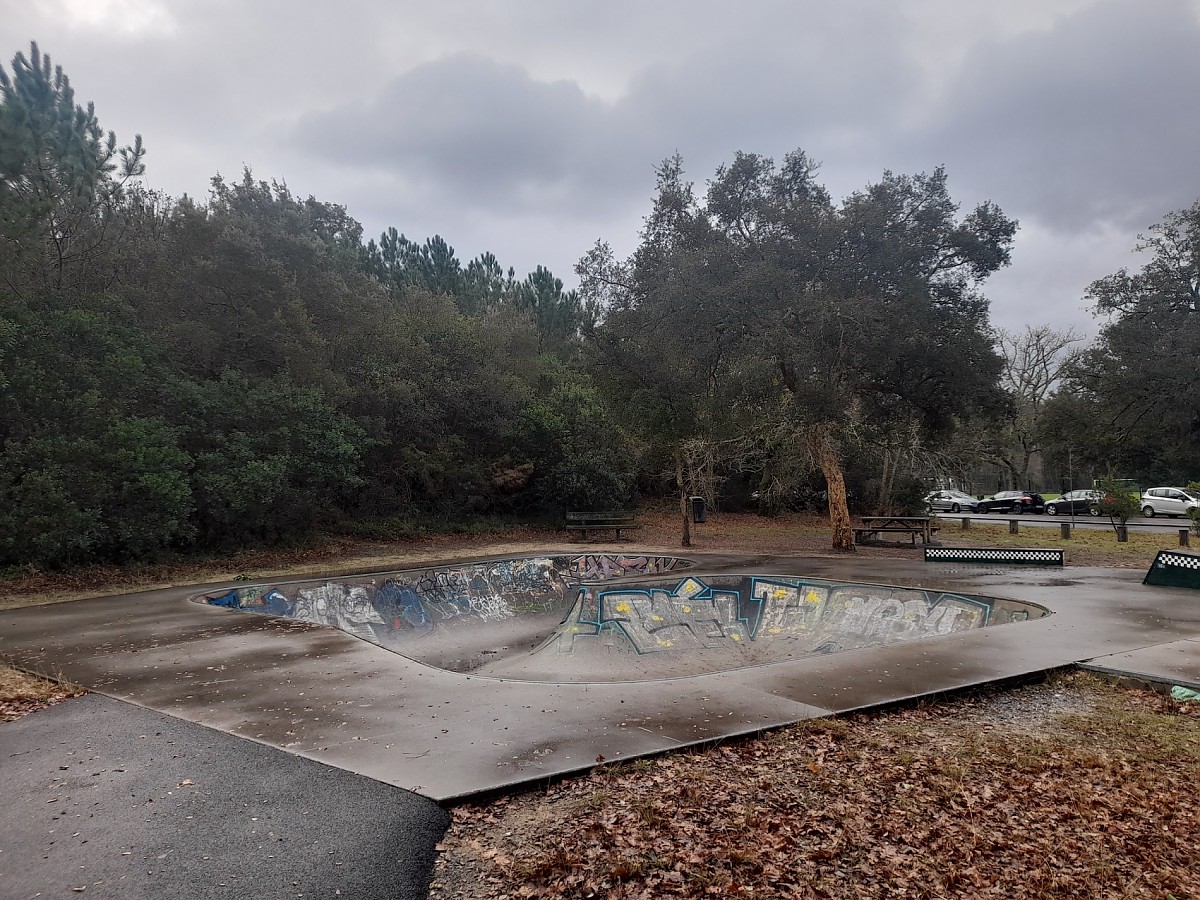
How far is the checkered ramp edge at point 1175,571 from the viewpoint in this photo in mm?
11141

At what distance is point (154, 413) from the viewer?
1619 centimetres

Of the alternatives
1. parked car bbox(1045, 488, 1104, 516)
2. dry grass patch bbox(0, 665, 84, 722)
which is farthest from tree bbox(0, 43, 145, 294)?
parked car bbox(1045, 488, 1104, 516)

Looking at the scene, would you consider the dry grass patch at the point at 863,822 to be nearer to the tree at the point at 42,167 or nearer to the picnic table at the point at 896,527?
the picnic table at the point at 896,527

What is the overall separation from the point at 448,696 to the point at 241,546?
14.0 m

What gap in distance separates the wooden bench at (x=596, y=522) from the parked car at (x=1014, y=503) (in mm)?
24574

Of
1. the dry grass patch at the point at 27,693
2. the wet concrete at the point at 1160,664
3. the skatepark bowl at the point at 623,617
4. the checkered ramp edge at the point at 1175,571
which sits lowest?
the skatepark bowl at the point at 623,617

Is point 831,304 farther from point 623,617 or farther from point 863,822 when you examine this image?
point 863,822

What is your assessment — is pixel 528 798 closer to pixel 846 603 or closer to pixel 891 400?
pixel 846 603

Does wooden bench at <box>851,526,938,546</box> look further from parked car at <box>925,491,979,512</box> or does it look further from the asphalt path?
parked car at <box>925,491,979,512</box>

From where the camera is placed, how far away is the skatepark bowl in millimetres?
9680

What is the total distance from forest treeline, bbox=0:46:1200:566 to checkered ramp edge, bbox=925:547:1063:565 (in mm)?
3546

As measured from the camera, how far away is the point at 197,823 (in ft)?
11.9

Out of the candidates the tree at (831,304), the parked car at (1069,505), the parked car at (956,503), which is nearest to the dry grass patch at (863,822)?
the tree at (831,304)

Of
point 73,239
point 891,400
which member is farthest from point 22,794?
point 891,400
